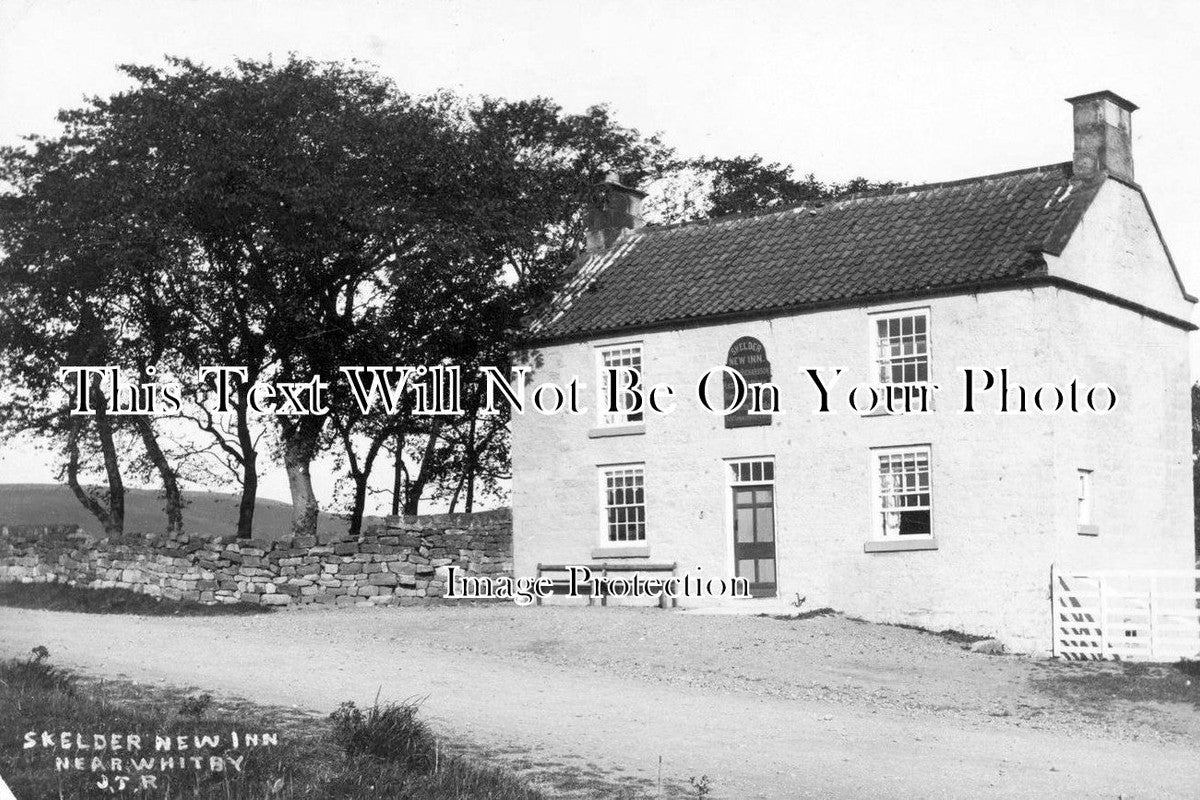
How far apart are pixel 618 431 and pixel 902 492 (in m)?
6.09

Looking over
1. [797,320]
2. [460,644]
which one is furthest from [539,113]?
[460,644]

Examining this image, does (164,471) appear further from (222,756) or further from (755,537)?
(222,756)

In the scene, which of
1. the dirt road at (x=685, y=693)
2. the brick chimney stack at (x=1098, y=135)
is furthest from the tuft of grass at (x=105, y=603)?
the brick chimney stack at (x=1098, y=135)

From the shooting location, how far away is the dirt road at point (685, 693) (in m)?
12.4

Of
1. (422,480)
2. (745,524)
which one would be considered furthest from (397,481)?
(745,524)

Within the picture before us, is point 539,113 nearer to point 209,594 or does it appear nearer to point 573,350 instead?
point 573,350

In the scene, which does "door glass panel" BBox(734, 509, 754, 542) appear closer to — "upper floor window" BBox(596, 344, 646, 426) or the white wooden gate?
"upper floor window" BBox(596, 344, 646, 426)

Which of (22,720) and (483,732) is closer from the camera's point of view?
(22,720)

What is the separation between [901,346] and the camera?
84.1 ft

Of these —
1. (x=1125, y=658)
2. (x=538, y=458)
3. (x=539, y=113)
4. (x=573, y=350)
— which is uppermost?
(x=539, y=113)

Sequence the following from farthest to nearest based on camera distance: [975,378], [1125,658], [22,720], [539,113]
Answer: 1. [539,113]
2. [975,378]
3. [1125,658]
4. [22,720]

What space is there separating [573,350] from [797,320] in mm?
5098

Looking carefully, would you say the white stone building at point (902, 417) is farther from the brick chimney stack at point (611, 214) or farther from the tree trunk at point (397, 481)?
the tree trunk at point (397, 481)

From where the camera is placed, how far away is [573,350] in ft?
96.9
